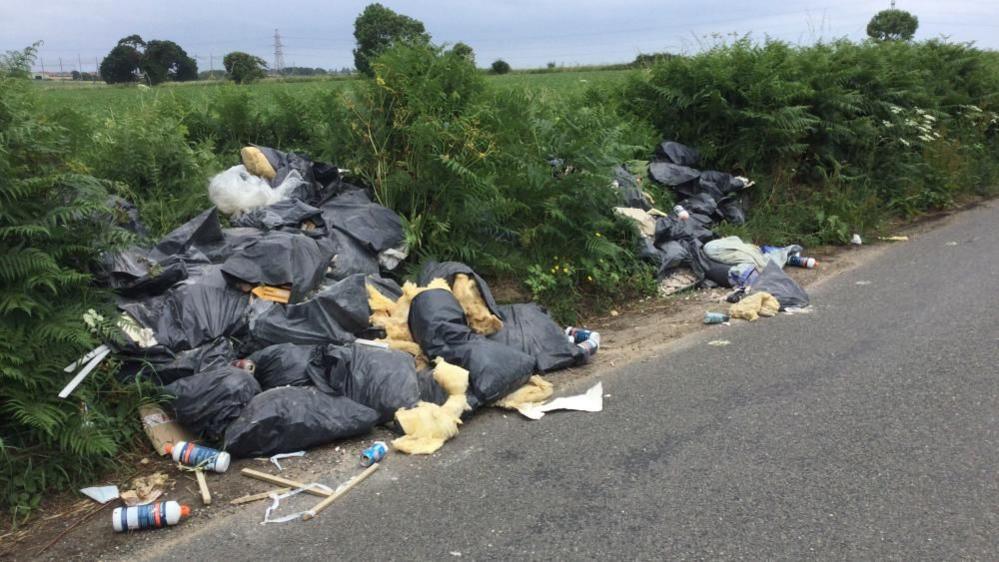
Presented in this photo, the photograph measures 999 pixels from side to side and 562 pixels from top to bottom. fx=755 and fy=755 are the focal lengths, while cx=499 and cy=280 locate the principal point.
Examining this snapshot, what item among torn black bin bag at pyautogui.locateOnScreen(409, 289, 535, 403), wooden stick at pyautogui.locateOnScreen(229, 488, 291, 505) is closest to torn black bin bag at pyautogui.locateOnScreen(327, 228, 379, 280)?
torn black bin bag at pyautogui.locateOnScreen(409, 289, 535, 403)

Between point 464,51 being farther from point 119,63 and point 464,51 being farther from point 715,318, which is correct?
point 119,63

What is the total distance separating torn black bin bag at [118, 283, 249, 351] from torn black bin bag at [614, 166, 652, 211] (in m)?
4.25

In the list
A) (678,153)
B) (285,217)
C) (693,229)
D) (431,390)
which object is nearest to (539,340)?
(431,390)

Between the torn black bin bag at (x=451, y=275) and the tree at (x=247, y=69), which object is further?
the tree at (x=247, y=69)

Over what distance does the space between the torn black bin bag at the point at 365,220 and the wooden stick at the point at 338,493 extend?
2333 mm

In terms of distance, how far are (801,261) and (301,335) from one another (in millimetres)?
5572

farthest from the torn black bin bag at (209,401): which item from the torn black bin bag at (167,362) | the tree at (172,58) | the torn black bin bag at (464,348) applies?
the tree at (172,58)

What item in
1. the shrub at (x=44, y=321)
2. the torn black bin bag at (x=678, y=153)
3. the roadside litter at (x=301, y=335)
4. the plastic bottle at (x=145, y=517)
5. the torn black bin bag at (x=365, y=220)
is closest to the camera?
the plastic bottle at (x=145, y=517)

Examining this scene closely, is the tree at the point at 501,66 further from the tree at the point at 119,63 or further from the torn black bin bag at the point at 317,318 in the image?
the torn black bin bag at the point at 317,318

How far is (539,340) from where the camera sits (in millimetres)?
Answer: 5234

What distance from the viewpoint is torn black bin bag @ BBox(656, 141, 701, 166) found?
357 inches

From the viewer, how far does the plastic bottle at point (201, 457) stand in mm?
3730

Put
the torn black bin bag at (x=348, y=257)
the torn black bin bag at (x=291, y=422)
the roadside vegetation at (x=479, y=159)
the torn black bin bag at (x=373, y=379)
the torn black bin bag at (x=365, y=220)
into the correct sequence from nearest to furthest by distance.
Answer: the roadside vegetation at (x=479, y=159)
the torn black bin bag at (x=291, y=422)
the torn black bin bag at (x=373, y=379)
the torn black bin bag at (x=348, y=257)
the torn black bin bag at (x=365, y=220)

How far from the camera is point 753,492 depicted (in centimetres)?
341
